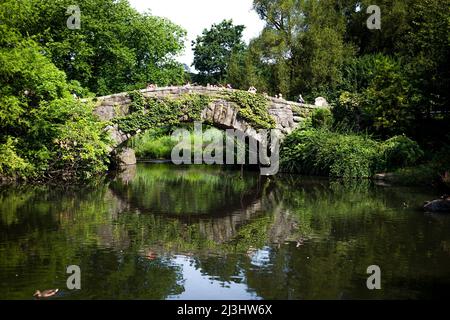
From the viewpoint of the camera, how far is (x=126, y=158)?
2855cm

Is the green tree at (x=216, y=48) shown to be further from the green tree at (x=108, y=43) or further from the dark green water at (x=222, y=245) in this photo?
the dark green water at (x=222, y=245)

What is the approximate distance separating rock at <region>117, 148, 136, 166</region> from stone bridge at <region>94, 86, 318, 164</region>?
505 cm

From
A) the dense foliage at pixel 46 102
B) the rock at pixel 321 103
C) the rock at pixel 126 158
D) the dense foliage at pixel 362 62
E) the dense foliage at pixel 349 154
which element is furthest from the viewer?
the rock at pixel 126 158

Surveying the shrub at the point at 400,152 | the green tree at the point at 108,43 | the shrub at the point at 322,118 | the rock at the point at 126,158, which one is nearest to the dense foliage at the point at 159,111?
the shrub at the point at 322,118

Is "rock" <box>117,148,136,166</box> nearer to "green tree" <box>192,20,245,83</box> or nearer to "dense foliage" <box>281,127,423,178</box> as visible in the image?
"dense foliage" <box>281,127,423,178</box>

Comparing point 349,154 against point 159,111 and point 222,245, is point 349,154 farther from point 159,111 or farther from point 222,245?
point 222,245

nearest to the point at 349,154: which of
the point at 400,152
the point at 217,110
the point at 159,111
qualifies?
the point at 400,152

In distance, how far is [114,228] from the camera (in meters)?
9.89

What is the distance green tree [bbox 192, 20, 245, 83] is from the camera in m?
46.3

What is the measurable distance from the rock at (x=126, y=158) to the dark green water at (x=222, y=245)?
11882 mm

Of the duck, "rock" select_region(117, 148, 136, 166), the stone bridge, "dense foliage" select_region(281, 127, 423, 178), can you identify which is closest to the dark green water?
the duck

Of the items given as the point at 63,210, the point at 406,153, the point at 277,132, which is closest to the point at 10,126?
the point at 63,210

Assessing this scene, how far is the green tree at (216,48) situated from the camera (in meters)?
46.3

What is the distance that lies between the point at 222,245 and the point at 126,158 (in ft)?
67.1
